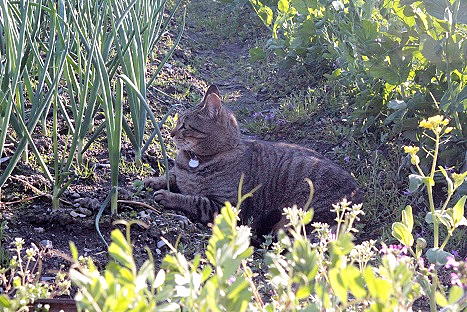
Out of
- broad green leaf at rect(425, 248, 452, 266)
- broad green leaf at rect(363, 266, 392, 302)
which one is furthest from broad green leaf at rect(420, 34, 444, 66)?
broad green leaf at rect(363, 266, 392, 302)

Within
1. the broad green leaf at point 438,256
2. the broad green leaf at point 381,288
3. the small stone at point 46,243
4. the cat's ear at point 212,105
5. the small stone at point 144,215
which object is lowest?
the small stone at point 144,215

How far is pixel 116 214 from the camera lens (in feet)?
9.66

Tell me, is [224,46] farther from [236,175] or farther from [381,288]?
[381,288]

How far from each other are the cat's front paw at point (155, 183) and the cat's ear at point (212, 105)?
48cm

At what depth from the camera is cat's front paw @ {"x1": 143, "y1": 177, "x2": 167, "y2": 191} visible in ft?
11.5

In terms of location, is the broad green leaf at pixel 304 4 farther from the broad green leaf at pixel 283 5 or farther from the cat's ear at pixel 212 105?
the cat's ear at pixel 212 105

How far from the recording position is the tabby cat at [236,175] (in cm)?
352

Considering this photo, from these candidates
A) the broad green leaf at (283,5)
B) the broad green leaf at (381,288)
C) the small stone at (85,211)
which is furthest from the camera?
the broad green leaf at (283,5)

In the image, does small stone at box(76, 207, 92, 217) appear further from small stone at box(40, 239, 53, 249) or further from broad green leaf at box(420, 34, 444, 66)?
broad green leaf at box(420, 34, 444, 66)

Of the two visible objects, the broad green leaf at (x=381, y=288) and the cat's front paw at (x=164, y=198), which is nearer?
the broad green leaf at (x=381, y=288)

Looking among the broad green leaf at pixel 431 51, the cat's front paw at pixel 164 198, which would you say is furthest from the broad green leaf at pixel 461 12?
the cat's front paw at pixel 164 198

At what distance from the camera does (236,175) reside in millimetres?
3738

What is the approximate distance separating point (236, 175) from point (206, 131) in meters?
0.30

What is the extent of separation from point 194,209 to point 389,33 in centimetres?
128
